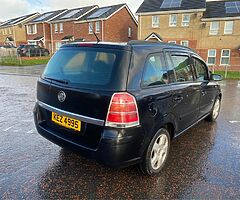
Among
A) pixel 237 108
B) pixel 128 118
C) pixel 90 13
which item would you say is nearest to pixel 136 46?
pixel 128 118

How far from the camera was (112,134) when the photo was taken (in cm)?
244

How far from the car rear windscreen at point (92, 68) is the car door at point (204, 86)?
2.05m

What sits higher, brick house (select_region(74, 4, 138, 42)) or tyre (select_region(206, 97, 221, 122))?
brick house (select_region(74, 4, 138, 42))

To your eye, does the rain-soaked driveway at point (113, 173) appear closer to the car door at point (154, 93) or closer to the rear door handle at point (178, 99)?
the car door at point (154, 93)

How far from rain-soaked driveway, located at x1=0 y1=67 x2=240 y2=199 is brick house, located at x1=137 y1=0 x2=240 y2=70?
20.2 meters

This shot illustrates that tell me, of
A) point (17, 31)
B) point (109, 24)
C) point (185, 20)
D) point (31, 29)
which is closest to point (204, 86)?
point (185, 20)

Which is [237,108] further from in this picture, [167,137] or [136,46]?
[136,46]

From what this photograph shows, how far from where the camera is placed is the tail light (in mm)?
2418

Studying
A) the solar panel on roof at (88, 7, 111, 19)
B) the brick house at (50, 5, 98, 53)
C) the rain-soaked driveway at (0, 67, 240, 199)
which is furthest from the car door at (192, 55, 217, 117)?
the brick house at (50, 5, 98, 53)

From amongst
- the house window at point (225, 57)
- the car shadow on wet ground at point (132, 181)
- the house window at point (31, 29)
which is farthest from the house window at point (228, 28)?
the house window at point (31, 29)

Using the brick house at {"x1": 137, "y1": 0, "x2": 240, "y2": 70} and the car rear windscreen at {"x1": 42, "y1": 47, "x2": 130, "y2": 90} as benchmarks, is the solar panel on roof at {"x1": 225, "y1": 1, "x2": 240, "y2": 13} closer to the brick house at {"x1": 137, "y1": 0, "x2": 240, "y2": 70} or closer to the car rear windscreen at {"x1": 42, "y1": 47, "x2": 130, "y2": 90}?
the brick house at {"x1": 137, "y1": 0, "x2": 240, "y2": 70}

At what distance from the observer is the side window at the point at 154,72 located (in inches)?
107

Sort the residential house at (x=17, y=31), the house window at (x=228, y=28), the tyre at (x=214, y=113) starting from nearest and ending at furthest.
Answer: the tyre at (x=214, y=113) → the house window at (x=228, y=28) → the residential house at (x=17, y=31)

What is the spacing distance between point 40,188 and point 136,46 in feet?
6.92
